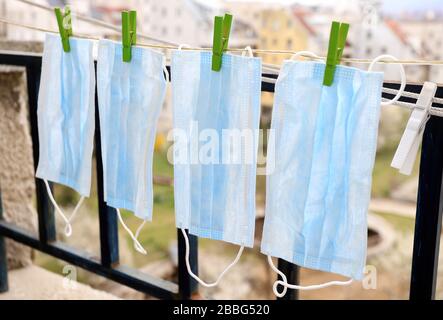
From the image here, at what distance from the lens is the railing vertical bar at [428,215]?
0.87 meters

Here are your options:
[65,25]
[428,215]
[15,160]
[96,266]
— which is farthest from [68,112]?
[428,215]

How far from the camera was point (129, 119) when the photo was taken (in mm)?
1096

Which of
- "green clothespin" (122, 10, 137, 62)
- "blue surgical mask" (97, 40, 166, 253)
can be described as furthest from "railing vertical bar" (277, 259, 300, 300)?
"green clothespin" (122, 10, 137, 62)

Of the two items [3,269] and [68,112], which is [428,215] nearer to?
[68,112]

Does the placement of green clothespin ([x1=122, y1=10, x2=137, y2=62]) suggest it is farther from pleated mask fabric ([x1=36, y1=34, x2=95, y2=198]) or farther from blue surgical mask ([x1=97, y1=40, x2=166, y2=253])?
pleated mask fabric ([x1=36, y1=34, x2=95, y2=198])

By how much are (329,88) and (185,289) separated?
2.23 feet

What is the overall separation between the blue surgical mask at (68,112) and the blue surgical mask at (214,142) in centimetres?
28

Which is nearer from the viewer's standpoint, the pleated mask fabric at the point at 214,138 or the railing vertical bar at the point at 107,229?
the pleated mask fabric at the point at 214,138

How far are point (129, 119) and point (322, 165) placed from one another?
45 centimetres

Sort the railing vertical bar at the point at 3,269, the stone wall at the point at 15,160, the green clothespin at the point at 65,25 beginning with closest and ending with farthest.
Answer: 1. the green clothespin at the point at 65,25
2. the railing vertical bar at the point at 3,269
3. the stone wall at the point at 15,160

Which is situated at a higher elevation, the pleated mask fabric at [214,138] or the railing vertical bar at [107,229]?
the pleated mask fabric at [214,138]

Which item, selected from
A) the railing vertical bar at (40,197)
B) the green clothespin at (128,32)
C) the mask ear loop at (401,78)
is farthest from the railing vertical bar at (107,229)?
the mask ear loop at (401,78)

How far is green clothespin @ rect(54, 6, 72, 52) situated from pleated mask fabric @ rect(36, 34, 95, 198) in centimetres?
1

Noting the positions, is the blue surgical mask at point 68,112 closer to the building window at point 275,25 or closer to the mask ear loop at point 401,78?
the mask ear loop at point 401,78
